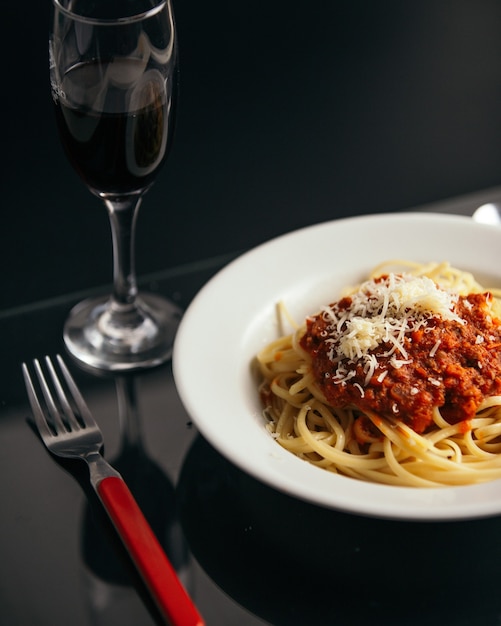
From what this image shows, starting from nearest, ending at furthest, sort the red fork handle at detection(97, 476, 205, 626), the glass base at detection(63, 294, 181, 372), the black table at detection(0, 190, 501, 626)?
the red fork handle at detection(97, 476, 205, 626), the black table at detection(0, 190, 501, 626), the glass base at detection(63, 294, 181, 372)

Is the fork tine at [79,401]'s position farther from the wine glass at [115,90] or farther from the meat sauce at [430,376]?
the meat sauce at [430,376]

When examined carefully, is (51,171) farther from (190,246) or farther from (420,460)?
(420,460)

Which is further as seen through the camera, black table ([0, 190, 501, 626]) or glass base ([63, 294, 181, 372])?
glass base ([63, 294, 181, 372])

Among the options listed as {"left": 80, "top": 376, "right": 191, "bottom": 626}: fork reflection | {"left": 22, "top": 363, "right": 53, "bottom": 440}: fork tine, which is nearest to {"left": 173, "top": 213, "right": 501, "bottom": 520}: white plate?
{"left": 80, "top": 376, "right": 191, "bottom": 626}: fork reflection

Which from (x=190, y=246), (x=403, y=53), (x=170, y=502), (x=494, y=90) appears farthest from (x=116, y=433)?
(x=494, y=90)

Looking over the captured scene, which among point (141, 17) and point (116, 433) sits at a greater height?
point (141, 17)

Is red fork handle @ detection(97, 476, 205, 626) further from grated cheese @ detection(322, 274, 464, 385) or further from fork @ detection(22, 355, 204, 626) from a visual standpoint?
grated cheese @ detection(322, 274, 464, 385)

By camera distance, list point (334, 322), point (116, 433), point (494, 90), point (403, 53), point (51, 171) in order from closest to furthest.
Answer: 1. point (334, 322)
2. point (116, 433)
3. point (51, 171)
4. point (403, 53)
5. point (494, 90)
